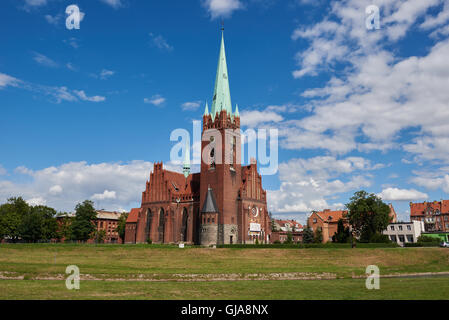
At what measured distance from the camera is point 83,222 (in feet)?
266

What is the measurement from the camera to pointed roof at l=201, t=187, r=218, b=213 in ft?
235

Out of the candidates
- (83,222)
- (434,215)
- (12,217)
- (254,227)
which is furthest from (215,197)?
(434,215)

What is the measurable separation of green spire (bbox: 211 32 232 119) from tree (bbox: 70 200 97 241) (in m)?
36.3

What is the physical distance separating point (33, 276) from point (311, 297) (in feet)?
77.5

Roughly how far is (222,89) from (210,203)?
25.8 meters

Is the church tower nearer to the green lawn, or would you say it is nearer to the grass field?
the grass field

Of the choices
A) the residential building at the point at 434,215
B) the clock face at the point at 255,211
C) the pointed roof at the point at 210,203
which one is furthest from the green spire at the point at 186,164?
the residential building at the point at 434,215

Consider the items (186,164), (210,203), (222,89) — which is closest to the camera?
(210,203)

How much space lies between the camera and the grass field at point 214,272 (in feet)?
66.5

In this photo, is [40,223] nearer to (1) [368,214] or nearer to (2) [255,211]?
(2) [255,211]

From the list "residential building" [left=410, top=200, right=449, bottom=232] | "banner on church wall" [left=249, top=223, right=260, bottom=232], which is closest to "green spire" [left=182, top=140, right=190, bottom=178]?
"banner on church wall" [left=249, top=223, right=260, bottom=232]

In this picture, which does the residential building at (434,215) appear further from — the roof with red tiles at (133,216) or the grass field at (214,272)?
the roof with red tiles at (133,216)
